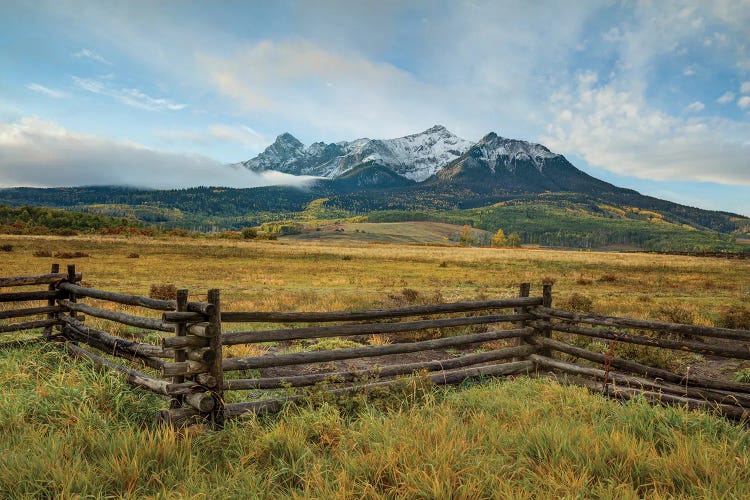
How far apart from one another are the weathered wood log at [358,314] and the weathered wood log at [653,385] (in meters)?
1.32

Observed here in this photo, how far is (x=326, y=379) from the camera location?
6523 mm

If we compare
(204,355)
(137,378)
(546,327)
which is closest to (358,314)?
(204,355)

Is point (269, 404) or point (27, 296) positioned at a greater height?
point (27, 296)

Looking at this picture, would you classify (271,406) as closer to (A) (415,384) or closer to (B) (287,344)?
(A) (415,384)

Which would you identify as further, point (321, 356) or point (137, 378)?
point (321, 356)

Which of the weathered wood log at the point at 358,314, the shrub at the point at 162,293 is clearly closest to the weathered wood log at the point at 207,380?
the weathered wood log at the point at 358,314

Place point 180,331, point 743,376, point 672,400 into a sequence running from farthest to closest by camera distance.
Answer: point 743,376 → point 672,400 → point 180,331

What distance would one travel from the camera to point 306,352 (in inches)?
266

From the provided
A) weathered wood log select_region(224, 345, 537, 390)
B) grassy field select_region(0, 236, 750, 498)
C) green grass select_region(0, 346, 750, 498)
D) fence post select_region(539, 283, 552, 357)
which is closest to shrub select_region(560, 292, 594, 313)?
fence post select_region(539, 283, 552, 357)

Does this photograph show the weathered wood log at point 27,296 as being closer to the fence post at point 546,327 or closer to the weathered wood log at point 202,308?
the weathered wood log at point 202,308

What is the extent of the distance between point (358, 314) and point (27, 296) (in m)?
7.39

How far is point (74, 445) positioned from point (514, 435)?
4.58 meters

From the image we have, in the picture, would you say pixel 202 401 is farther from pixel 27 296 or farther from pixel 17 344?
pixel 27 296

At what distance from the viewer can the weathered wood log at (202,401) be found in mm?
5453
